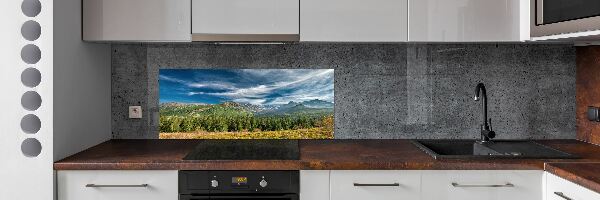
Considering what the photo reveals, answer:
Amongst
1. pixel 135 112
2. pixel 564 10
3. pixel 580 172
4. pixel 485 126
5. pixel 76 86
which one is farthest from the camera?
pixel 135 112

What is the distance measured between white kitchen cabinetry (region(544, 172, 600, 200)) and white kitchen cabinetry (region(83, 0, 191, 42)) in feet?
5.46

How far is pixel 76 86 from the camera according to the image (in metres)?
2.70

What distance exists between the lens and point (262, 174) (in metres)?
2.45

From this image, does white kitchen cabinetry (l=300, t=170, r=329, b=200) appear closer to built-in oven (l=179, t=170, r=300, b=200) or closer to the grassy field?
built-in oven (l=179, t=170, r=300, b=200)

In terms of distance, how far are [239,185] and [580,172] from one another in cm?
128

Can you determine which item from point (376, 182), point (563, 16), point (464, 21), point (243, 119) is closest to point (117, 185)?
point (243, 119)

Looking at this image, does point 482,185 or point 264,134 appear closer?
point 482,185

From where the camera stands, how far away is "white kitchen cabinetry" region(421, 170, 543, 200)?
2.45 meters

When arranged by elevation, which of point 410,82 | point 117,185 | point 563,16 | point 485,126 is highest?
point 563,16
